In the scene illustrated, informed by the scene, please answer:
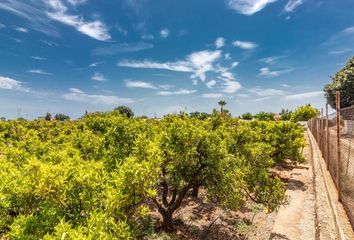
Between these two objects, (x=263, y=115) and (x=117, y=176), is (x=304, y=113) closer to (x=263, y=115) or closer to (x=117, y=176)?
(x=263, y=115)

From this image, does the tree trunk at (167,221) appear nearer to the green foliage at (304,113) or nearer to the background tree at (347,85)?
the background tree at (347,85)

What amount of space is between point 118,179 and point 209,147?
11.8ft

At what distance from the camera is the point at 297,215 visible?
10.5 metres

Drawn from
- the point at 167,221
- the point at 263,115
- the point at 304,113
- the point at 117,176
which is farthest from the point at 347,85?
the point at 263,115

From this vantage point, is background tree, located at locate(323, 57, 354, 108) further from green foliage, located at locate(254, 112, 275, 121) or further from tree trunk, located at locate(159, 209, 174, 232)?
green foliage, located at locate(254, 112, 275, 121)

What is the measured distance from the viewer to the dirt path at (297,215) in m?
8.95

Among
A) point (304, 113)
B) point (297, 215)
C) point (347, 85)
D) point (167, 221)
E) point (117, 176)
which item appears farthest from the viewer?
point (304, 113)

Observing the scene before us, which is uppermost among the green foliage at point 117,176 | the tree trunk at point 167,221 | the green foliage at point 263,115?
the green foliage at point 263,115

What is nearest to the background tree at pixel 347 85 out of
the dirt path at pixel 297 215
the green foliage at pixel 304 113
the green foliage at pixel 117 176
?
the dirt path at pixel 297 215

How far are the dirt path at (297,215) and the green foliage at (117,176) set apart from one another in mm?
915

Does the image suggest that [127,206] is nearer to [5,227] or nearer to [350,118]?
[5,227]

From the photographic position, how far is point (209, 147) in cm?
766

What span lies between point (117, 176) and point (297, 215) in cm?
860

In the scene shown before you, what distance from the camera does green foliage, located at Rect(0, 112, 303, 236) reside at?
3.87 m
